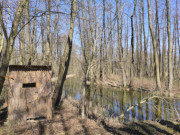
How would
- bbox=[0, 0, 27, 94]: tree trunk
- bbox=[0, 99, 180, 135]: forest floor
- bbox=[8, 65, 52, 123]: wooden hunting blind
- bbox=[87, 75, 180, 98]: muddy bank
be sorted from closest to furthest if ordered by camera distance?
bbox=[0, 0, 27, 94]: tree trunk
bbox=[0, 99, 180, 135]: forest floor
bbox=[8, 65, 52, 123]: wooden hunting blind
bbox=[87, 75, 180, 98]: muddy bank

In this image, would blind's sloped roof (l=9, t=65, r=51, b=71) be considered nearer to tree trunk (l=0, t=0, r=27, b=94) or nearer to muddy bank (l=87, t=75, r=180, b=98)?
tree trunk (l=0, t=0, r=27, b=94)

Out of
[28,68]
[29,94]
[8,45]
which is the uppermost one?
[8,45]

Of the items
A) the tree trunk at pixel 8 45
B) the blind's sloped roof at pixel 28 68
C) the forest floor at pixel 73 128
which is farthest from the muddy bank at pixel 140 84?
the tree trunk at pixel 8 45

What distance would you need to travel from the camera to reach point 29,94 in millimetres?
5383

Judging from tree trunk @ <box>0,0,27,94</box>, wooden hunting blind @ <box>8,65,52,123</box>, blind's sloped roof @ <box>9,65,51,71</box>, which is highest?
tree trunk @ <box>0,0,27,94</box>

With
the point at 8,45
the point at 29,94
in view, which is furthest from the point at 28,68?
the point at 8,45

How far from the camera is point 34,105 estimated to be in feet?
17.9

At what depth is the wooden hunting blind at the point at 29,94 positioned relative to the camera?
16.7 feet

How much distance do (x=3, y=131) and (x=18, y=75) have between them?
6.16 feet

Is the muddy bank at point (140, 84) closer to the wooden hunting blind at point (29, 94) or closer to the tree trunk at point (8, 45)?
the wooden hunting blind at point (29, 94)

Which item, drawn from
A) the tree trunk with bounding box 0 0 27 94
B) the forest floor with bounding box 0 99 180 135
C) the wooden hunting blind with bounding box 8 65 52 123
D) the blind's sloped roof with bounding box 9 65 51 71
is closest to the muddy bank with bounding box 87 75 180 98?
the forest floor with bounding box 0 99 180 135

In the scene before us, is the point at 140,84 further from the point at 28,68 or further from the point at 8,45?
the point at 8,45

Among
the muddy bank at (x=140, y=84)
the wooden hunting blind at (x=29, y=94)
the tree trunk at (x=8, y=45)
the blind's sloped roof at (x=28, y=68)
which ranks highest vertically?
the tree trunk at (x=8, y=45)

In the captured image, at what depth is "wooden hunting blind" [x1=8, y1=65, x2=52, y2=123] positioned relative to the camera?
16.7 ft
